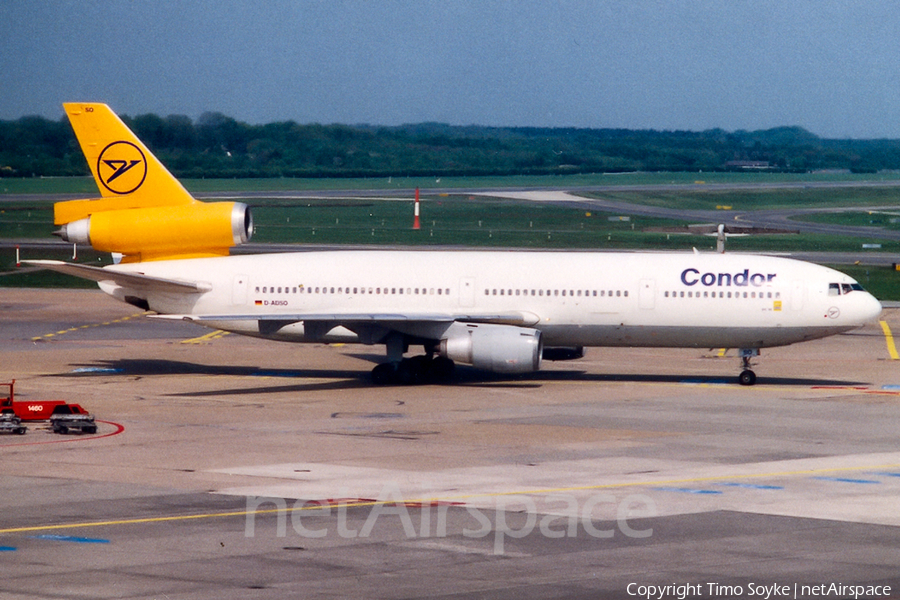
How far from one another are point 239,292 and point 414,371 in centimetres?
649

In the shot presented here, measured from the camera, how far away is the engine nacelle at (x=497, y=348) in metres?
34.3

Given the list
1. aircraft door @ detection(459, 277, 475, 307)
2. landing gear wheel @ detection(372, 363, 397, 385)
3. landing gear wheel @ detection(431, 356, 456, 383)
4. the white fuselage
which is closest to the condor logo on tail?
the white fuselage

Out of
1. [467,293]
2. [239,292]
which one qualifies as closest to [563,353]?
[467,293]

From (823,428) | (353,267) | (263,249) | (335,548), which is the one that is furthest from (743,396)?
(263,249)

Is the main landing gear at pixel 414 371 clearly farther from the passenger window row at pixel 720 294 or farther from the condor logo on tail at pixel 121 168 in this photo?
the condor logo on tail at pixel 121 168

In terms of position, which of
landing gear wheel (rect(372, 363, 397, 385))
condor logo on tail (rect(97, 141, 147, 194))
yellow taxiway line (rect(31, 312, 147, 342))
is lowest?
yellow taxiway line (rect(31, 312, 147, 342))

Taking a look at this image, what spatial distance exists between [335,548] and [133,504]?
494cm

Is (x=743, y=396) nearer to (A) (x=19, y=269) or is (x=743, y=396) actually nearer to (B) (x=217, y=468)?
(B) (x=217, y=468)

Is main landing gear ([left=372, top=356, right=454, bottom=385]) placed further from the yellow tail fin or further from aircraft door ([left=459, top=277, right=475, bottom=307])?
the yellow tail fin

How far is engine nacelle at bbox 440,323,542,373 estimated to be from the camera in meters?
34.3

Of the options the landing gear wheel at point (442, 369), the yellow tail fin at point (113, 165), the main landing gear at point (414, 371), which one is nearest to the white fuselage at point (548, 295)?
the main landing gear at point (414, 371)

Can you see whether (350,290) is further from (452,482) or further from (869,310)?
(869,310)

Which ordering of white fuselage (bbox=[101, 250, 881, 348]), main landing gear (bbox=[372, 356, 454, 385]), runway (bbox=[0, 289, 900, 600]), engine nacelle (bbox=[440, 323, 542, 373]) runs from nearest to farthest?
runway (bbox=[0, 289, 900, 600])
engine nacelle (bbox=[440, 323, 542, 373])
white fuselage (bbox=[101, 250, 881, 348])
main landing gear (bbox=[372, 356, 454, 385])

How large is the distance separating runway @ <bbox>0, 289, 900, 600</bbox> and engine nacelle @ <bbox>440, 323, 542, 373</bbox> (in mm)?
1046
